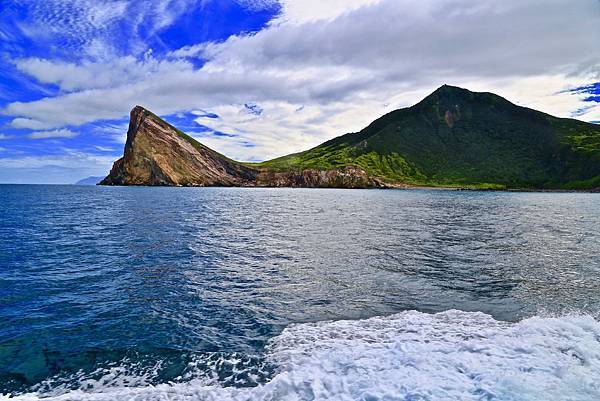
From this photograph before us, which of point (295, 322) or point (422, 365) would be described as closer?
point (422, 365)

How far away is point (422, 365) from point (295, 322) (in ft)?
22.3

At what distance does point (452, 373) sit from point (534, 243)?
36962mm

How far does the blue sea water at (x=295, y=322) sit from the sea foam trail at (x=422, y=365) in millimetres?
69

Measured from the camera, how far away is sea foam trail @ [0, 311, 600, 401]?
35.7 feet

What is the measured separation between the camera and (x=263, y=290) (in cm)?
2264

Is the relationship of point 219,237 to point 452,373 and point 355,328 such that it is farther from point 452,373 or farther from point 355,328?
point 452,373

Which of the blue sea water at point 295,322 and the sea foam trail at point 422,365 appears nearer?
the sea foam trail at point 422,365

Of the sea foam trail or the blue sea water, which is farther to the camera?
the blue sea water

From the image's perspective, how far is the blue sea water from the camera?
38.1 ft

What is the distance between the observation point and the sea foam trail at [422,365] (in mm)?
10883

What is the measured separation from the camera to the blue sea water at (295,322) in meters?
11.6

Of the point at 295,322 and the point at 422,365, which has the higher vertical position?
the point at 422,365

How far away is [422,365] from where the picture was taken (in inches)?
495

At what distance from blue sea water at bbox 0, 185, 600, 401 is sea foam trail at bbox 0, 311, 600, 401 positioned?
0.23 feet
